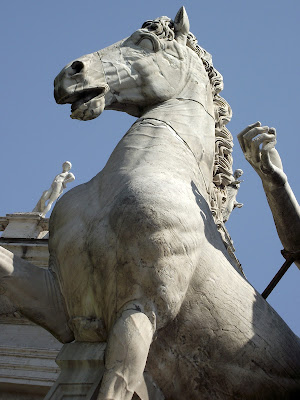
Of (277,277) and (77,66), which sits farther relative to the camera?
(277,277)

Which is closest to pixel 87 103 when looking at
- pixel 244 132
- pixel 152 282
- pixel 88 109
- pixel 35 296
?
pixel 88 109

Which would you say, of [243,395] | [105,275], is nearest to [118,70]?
[105,275]

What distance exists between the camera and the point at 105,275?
10.3 ft

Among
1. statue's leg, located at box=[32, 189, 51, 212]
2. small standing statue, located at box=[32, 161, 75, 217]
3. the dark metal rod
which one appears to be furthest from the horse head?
statue's leg, located at box=[32, 189, 51, 212]

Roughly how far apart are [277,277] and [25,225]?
22.9 feet

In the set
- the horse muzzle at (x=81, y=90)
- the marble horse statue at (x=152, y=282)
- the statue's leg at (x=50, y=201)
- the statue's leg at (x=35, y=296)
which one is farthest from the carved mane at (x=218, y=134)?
the statue's leg at (x=50, y=201)

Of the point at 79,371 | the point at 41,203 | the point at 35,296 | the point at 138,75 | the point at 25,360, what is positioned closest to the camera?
the point at 79,371

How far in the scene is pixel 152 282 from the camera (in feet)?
9.83

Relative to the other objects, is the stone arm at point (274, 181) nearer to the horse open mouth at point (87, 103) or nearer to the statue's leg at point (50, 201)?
the horse open mouth at point (87, 103)

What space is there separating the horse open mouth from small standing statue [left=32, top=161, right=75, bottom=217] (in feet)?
26.9

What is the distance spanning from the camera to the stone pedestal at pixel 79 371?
119 inches

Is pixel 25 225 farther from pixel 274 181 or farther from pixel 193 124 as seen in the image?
pixel 274 181

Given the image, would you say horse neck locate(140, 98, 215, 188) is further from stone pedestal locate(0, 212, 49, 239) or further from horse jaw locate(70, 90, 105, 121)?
stone pedestal locate(0, 212, 49, 239)

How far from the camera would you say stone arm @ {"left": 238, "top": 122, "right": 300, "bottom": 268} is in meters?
3.84
